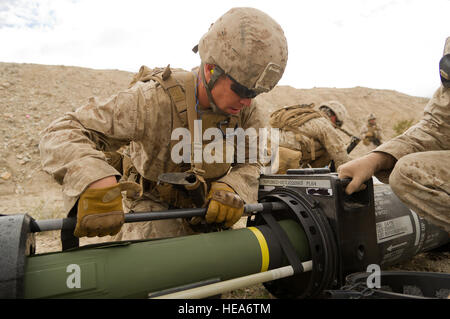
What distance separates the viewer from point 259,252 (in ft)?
5.94

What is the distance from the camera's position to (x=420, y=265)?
9.82 ft

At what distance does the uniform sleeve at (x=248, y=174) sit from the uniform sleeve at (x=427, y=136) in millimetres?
896

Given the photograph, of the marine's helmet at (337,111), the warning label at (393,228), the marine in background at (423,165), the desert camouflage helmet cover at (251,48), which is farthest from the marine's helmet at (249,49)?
the marine's helmet at (337,111)

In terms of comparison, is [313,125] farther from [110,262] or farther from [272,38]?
[110,262]

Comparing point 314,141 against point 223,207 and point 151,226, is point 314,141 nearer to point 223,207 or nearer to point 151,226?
point 151,226

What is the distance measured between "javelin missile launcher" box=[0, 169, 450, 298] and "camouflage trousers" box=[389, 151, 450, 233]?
245 millimetres

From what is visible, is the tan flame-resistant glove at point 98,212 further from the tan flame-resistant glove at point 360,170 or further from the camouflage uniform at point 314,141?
the camouflage uniform at point 314,141

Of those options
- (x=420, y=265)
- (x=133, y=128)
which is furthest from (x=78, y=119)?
(x=420, y=265)

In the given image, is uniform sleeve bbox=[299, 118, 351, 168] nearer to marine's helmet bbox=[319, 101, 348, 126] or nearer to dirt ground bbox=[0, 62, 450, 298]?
marine's helmet bbox=[319, 101, 348, 126]

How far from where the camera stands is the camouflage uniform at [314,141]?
17.2 feet

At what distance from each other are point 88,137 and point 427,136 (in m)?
2.28

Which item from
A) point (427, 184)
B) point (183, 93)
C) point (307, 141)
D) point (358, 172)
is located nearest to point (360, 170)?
point (358, 172)

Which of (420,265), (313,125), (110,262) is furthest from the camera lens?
(313,125)
